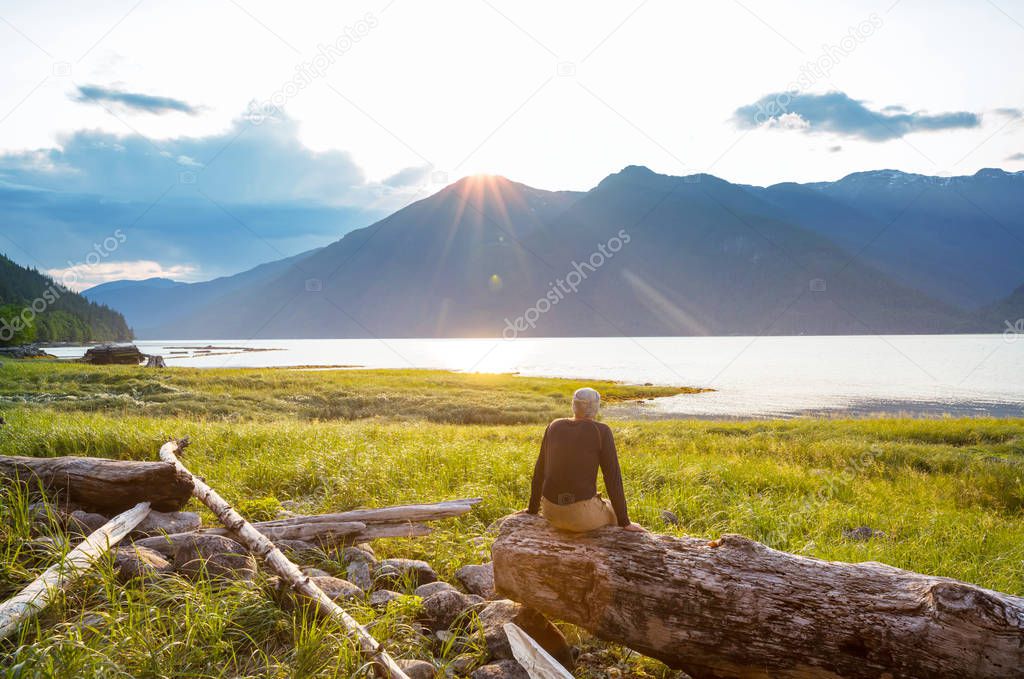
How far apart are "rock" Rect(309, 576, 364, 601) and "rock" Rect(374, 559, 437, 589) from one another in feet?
2.34

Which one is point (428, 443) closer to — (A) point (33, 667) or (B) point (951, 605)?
(A) point (33, 667)

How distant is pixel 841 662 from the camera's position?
4434 millimetres

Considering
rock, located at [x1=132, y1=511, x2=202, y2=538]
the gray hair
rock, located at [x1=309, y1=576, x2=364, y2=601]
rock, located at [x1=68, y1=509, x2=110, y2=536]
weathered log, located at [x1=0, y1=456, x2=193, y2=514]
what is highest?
the gray hair

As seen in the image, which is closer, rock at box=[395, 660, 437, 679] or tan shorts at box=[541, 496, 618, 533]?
rock at box=[395, 660, 437, 679]

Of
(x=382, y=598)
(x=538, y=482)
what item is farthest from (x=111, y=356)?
(x=538, y=482)

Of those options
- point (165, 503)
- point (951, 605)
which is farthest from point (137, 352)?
point (951, 605)

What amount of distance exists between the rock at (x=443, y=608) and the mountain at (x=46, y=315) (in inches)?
4306

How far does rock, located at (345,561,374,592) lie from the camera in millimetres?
6945

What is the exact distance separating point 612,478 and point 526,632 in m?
1.99

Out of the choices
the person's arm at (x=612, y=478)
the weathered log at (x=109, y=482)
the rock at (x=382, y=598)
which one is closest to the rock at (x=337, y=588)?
the rock at (x=382, y=598)

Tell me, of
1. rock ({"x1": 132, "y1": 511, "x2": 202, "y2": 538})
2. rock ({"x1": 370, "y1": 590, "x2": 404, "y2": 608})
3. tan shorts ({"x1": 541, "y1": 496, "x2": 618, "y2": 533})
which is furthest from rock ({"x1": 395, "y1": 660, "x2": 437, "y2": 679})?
rock ({"x1": 132, "y1": 511, "x2": 202, "y2": 538})

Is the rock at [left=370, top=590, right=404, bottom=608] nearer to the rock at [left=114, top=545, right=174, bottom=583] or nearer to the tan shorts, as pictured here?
the tan shorts

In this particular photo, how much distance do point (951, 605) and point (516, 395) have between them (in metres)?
46.5

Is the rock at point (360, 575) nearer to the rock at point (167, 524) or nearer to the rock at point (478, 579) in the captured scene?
the rock at point (478, 579)
